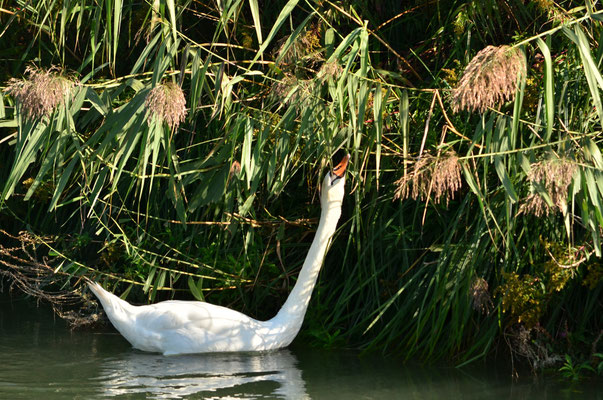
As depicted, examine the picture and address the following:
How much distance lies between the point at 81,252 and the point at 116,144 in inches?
62.4

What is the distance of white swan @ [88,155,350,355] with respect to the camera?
4.77m

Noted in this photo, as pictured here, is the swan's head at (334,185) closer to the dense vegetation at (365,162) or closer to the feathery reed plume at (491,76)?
the dense vegetation at (365,162)

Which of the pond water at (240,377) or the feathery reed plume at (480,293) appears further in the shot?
the feathery reed plume at (480,293)

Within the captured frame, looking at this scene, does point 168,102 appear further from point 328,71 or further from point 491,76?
point 491,76

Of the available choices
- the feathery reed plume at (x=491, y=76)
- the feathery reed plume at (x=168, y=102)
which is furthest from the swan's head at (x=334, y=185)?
the feathery reed plume at (x=491, y=76)

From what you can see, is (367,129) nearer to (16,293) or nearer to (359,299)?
(359,299)

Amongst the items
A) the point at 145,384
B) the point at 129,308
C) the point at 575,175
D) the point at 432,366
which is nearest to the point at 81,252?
the point at 129,308

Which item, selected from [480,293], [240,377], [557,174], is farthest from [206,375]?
[557,174]

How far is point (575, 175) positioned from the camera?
11.1 feet

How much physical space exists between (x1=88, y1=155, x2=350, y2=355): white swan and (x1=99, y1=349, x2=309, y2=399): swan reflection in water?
2.7 inches

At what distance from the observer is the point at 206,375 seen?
4352mm

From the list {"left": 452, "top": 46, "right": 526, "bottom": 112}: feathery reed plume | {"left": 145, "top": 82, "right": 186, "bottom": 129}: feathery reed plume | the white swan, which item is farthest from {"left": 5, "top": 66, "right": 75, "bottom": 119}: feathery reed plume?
the white swan

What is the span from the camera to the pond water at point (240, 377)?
4.01 m

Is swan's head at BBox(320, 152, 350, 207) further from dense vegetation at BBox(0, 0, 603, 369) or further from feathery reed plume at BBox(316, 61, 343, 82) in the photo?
feathery reed plume at BBox(316, 61, 343, 82)
